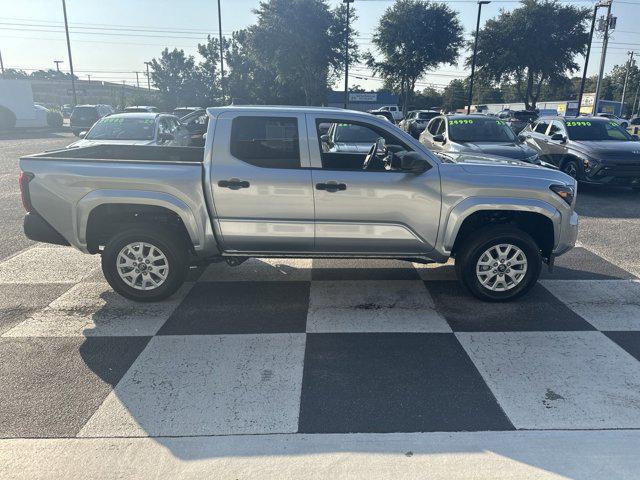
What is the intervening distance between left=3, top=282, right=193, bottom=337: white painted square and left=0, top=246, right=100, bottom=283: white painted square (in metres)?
0.52

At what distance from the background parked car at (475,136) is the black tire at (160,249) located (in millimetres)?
7084

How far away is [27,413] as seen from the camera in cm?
311

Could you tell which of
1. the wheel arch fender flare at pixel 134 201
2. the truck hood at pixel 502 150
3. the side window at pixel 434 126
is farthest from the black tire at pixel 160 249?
the side window at pixel 434 126

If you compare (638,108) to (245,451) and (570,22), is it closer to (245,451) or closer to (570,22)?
(570,22)

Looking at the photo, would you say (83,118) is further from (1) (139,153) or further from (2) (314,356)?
(2) (314,356)

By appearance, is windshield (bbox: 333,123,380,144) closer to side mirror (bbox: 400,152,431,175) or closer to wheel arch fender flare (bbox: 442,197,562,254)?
side mirror (bbox: 400,152,431,175)

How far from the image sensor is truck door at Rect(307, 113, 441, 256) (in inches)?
179

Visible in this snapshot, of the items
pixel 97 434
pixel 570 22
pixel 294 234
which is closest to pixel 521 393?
pixel 294 234

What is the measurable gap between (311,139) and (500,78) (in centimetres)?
4111

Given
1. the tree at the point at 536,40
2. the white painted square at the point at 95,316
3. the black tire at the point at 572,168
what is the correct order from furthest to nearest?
the tree at the point at 536,40
the black tire at the point at 572,168
the white painted square at the point at 95,316

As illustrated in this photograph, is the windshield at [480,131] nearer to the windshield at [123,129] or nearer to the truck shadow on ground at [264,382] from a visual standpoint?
the truck shadow on ground at [264,382]

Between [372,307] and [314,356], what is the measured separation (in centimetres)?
114

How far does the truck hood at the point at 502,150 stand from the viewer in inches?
387

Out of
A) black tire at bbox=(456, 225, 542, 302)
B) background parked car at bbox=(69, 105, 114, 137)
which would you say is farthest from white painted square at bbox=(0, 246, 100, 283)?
background parked car at bbox=(69, 105, 114, 137)
